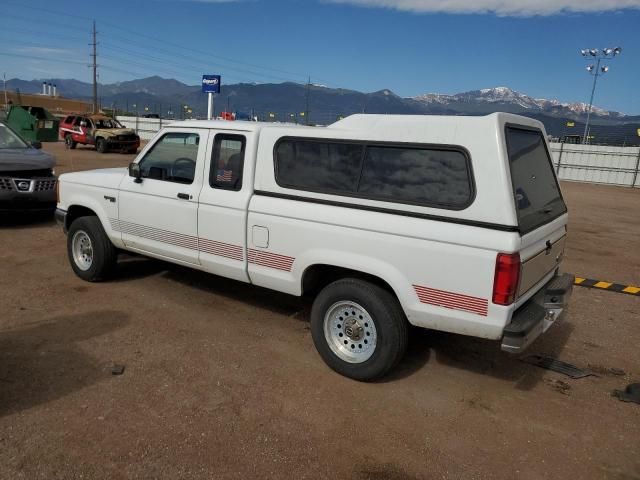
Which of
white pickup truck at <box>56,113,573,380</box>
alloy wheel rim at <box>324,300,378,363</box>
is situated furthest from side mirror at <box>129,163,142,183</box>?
alloy wheel rim at <box>324,300,378,363</box>

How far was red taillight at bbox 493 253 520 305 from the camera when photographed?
10.5 ft

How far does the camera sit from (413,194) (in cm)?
362

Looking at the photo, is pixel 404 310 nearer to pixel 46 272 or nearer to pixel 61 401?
pixel 61 401

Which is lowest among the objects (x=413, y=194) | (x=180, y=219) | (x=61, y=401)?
(x=61, y=401)

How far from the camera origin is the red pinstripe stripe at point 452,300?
11.0 feet

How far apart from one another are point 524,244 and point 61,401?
3.38 metres

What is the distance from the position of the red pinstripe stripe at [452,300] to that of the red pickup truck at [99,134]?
23.8 meters

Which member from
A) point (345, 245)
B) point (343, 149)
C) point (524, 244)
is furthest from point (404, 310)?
point (343, 149)

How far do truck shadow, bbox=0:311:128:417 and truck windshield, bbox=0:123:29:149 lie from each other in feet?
19.4

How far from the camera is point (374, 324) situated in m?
3.80

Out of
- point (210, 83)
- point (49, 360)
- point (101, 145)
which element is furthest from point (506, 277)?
point (101, 145)

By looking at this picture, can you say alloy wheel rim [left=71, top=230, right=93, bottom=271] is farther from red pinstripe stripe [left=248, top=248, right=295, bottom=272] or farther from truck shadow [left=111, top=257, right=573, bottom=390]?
red pinstripe stripe [left=248, top=248, right=295, bottom=272]

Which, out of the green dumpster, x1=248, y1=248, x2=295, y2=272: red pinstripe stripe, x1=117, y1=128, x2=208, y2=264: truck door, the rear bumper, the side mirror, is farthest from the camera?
the green dumpster

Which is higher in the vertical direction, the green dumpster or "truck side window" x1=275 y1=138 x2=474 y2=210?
the green dumpster
